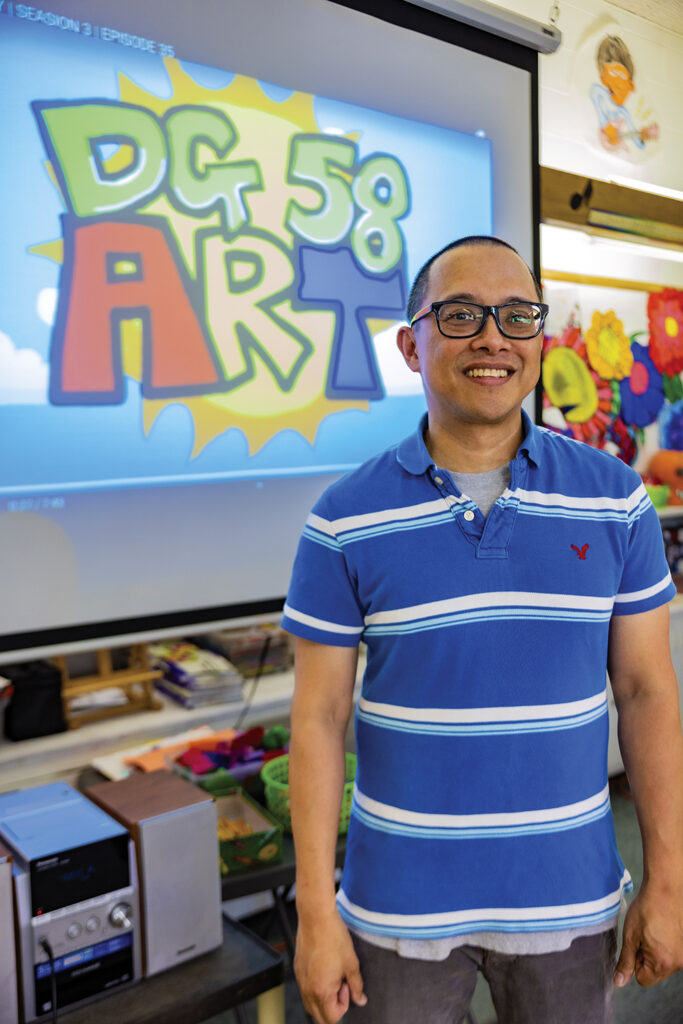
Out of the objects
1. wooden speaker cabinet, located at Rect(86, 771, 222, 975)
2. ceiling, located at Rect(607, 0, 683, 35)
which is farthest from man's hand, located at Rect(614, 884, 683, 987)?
ceiling, located at Rect(607, 0, 683, 35)

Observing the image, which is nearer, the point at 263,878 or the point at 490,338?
the point at 490,338

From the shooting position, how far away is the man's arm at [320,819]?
1.06 m

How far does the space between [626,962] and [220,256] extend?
1.47 metres

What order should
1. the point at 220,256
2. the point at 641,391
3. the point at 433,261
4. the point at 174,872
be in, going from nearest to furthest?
the point at 433,261 < the point at 174,872 < the point at 220,256 < the point at 641,391

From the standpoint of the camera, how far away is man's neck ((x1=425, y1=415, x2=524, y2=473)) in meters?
1.13

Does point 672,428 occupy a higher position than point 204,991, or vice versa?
point 672,428

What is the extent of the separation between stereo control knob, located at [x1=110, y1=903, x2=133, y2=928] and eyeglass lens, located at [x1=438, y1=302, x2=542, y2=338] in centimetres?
96

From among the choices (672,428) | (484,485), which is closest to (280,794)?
(484,485)

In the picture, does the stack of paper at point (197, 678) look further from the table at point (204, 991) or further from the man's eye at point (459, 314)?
the man's eye at point (459, 314)

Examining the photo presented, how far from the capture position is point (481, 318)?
111 cm

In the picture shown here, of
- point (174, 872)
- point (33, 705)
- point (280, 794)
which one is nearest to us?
point (174, 872)

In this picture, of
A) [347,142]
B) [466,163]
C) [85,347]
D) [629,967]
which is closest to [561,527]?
[629,967]

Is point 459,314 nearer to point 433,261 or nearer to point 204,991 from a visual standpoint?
point 433,261

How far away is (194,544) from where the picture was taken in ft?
5.90
